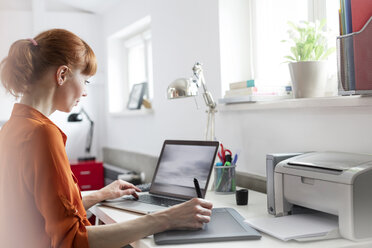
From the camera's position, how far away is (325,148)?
5.44 feet

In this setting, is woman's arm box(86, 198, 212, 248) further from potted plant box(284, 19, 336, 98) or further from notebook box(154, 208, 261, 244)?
potted plant box(284, 19, 336, 98)

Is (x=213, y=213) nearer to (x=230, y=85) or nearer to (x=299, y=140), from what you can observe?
(x=299, y=140)

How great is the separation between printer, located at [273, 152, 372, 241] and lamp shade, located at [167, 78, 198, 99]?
0.65 meters

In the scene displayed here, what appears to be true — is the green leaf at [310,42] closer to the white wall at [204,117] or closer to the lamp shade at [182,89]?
the white wall at [204,117]

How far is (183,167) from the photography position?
179 centimetres

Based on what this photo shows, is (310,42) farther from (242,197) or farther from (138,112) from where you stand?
(138,112)

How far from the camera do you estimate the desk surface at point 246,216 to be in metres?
1.11

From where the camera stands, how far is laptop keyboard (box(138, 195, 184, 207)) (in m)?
1.61

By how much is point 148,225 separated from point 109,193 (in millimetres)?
520

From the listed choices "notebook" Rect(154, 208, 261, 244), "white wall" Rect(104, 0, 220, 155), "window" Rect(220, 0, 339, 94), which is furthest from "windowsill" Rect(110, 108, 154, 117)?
"notebook" Rect(154, 208, 261, 244)

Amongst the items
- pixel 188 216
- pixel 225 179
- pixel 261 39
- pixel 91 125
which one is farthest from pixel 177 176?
pixel 91 125

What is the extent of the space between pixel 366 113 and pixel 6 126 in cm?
115

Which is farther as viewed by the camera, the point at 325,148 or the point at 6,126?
the point at 325,148

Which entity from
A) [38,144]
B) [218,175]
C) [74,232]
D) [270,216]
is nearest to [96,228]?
[74,232]
